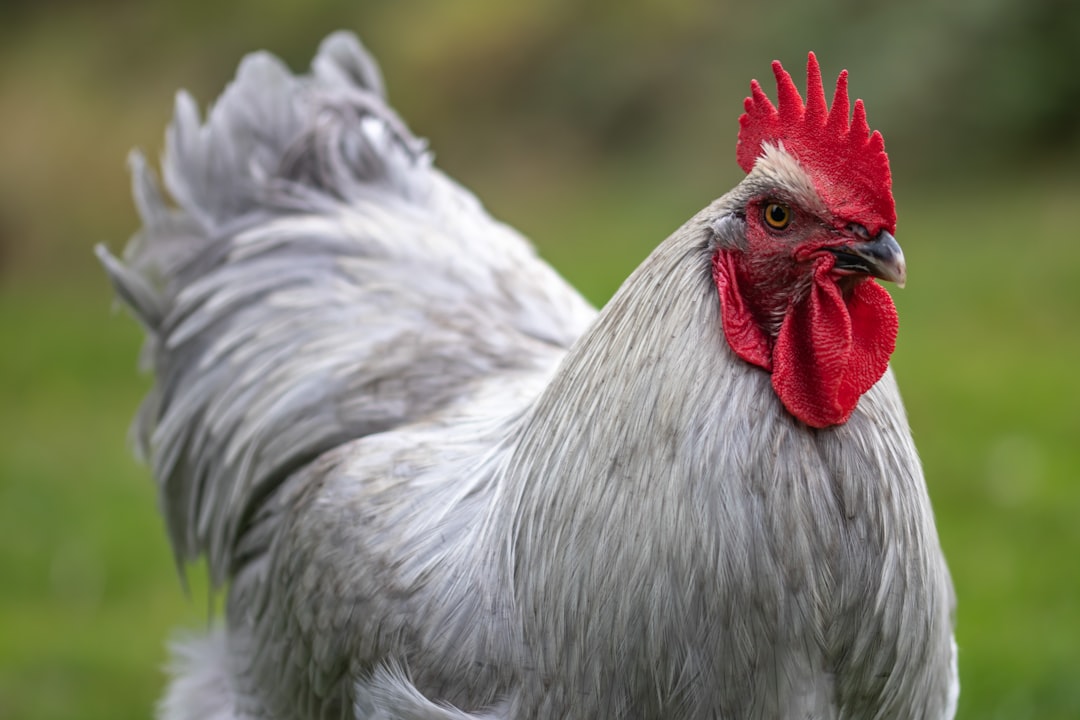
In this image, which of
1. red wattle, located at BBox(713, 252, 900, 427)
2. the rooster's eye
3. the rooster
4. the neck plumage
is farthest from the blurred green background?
the rooster's eye

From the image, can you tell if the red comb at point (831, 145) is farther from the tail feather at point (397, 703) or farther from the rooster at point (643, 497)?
the tail feather at point (397, 703)

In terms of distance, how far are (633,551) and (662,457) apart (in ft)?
0.75

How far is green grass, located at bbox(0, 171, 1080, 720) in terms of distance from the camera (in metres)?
6.04

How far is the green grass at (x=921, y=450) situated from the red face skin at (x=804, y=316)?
288 cm

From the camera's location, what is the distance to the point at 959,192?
12.0 m

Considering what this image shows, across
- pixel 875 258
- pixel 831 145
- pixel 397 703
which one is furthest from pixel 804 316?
pixel 397 703

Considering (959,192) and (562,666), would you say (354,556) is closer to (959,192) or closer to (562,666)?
(562,666)

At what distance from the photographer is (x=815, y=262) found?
2.86m

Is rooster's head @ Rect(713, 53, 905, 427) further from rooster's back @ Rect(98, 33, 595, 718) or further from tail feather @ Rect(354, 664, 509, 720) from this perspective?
tail feather @ Rect(354, 664, 509, 720)

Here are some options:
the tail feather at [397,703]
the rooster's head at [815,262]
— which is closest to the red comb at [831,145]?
the rooster's head at [815,262]

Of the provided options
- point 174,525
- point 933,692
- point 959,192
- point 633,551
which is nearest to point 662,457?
point 633,551

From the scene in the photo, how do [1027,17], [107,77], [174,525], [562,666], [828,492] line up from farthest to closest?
[107,77]
[1027,17]
[174,525]
[562,666]
[828,492]

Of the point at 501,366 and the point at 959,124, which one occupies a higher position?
the point at 959,124

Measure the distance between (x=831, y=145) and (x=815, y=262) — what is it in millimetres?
283
